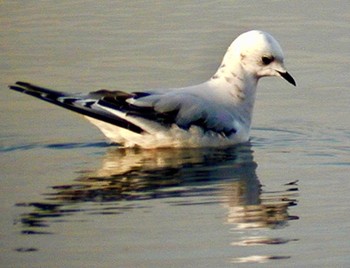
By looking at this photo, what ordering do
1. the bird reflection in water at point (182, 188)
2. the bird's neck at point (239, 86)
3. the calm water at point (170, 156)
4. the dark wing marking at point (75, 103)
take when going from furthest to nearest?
the bird's neck at point (239, 86), the dark wing marking at point (75, 103), the bird reflection in water at point (182, 188), the calm water at point (170, 156)

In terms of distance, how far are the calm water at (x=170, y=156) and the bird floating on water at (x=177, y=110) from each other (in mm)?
139

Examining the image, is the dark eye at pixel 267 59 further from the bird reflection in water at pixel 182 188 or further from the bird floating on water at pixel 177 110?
the bird reflection in water at pixel 182 188

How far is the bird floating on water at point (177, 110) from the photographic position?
1067 cm

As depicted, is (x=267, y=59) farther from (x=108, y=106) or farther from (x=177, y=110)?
(x=108, y=106)

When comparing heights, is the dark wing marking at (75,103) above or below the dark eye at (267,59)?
below

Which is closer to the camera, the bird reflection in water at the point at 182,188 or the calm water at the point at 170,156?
the calm water at the point at 170,156

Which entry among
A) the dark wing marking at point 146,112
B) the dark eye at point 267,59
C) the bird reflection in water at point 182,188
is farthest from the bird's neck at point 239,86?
the dark wing marking at point 146,112

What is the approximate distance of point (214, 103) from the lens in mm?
11062

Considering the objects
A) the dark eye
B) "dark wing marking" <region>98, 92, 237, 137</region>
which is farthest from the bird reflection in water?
the dark eye

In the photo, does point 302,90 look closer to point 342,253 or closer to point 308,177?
point 308,177

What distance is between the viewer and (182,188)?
948 cm

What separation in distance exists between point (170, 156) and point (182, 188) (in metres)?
1.25

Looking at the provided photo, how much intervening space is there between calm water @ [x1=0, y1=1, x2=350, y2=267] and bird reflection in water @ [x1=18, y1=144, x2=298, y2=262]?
0.01 meters

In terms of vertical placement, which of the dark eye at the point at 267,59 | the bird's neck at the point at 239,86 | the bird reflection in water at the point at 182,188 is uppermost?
the dark eye at the point at 267,59
